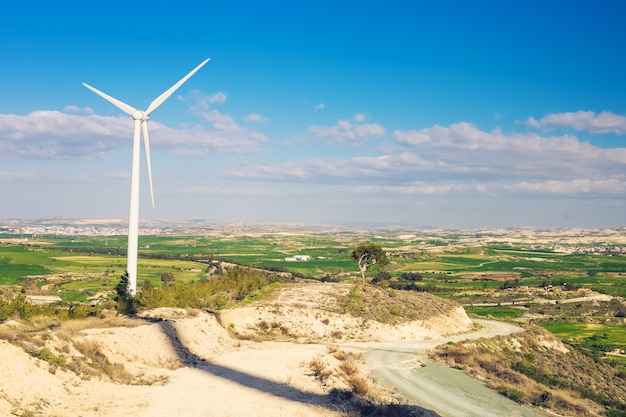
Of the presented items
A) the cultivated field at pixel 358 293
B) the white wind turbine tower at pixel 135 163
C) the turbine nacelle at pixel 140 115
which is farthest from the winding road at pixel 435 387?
the turbine nacelle at pixel 140 115

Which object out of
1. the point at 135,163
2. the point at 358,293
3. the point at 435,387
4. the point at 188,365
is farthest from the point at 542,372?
the point at 135,163

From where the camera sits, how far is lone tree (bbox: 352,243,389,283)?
308 feet

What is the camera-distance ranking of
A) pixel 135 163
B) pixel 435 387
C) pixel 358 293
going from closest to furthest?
pixel 435 387, pixel 135 163, pixel 358 293

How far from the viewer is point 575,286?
488ft

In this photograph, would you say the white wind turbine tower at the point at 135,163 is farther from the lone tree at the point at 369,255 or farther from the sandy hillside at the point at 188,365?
the lone tree at the point at 369,255

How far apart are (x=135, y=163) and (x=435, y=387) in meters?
39.3

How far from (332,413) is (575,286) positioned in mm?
145942

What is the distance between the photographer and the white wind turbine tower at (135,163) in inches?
2201

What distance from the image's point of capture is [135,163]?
56.2 metres

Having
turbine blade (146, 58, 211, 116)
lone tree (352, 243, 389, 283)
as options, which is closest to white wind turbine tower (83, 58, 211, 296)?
turbine blade (146, 58, 211, 116)

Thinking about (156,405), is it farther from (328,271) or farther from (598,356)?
(328,271)

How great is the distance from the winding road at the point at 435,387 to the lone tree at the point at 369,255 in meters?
43.4

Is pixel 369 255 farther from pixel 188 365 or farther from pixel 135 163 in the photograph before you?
pixel 188 365

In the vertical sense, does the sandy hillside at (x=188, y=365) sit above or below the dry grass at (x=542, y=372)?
above
